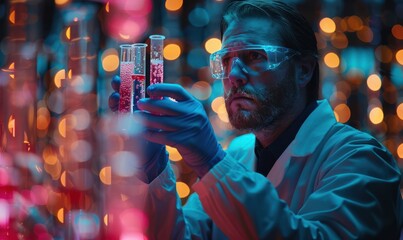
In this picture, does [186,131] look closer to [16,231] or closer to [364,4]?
[16,231]

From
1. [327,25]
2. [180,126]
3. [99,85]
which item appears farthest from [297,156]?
[327,25]

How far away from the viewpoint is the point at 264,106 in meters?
1.92

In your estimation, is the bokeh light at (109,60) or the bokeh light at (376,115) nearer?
the bokeh light at (109,60)

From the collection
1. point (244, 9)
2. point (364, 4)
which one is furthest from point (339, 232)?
point (364, 4)

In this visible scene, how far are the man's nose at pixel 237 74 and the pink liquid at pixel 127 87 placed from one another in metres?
0.43

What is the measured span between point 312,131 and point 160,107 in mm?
684

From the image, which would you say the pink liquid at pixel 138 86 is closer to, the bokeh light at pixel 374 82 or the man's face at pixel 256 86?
the man's face at pixel 256 86

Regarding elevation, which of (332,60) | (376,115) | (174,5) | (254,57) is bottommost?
(376,115)

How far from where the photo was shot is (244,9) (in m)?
2.06

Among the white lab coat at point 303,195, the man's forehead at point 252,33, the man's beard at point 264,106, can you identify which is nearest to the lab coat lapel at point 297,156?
the white lab coat at point 303,195

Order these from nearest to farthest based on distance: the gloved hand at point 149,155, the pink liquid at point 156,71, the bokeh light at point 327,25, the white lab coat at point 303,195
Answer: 1. the white lab coat at point 303,195
2. the pink liquid at point 156,71
3. the gloved hand at point 149,155
4. the bokeh light at point 327,25

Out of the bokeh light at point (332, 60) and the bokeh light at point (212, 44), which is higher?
the bokeh light at point (212, 44)

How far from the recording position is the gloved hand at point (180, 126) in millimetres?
1508

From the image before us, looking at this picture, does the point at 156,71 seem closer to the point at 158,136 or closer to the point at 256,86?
the point at 158,136
